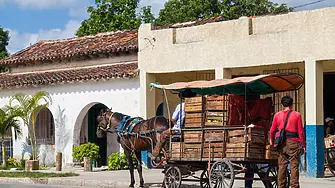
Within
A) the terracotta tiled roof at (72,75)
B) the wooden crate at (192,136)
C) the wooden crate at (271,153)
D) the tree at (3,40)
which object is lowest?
the wooden crate at (271,153)

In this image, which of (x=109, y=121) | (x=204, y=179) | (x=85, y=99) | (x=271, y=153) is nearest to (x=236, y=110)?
(x=271, y=153)

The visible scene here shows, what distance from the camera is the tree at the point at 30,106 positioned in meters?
24.1

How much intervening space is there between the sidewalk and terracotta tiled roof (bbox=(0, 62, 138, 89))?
3661mm

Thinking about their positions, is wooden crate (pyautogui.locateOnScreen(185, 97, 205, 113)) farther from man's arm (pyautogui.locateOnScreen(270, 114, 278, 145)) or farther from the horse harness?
the horse harness

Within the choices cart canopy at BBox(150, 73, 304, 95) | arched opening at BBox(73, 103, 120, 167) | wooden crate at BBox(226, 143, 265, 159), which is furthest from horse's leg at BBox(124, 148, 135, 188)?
arched opening at BBox(73, 103, 120, 167)

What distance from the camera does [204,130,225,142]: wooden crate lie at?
43.1 feet

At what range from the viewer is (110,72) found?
75.3ft

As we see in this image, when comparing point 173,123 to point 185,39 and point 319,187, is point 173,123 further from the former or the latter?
point 185,39

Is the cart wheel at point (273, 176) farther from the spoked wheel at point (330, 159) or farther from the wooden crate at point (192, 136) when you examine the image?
the spoked wheel at point (330, 159)

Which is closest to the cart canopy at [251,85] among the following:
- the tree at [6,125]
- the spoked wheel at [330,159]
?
the spoked wheel at [330,159]

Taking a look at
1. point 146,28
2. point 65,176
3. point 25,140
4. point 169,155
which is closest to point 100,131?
point 65,176

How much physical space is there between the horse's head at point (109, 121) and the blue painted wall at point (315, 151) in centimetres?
506

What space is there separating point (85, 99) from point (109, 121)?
693cm

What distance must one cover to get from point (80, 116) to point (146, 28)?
4.40 m
